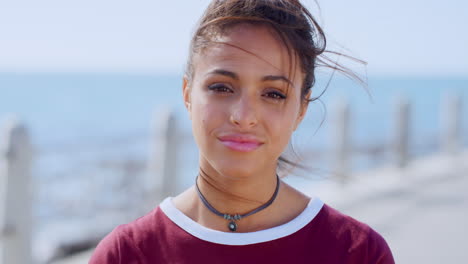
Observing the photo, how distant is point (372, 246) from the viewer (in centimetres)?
151

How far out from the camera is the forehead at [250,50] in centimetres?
147

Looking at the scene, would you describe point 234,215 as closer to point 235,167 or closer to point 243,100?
point 235,167

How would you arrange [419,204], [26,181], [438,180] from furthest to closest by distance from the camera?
[438,180], [419,204], [26,181]

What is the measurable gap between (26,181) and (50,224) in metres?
7.98

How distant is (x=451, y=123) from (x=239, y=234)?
11.2 metres

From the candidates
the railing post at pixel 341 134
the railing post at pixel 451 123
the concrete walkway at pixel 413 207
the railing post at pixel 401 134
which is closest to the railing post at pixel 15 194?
the concrete walkway at pixel 413 207

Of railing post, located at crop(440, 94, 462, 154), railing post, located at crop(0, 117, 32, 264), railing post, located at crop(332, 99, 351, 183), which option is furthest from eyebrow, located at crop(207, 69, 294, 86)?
railing post, located at crop(440, 94, 462, 154)

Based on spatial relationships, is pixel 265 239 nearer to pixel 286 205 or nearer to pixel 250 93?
pixel 286 205

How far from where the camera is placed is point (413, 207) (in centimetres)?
732

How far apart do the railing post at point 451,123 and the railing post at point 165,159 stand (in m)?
7.63

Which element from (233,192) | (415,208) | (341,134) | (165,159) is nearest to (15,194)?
(165,159)

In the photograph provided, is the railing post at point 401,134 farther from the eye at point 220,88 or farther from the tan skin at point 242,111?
the eye at point 220,88

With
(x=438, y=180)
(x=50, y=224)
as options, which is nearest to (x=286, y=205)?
(x=438, y=180)

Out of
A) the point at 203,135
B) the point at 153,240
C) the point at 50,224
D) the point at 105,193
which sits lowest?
the point at 50,224
